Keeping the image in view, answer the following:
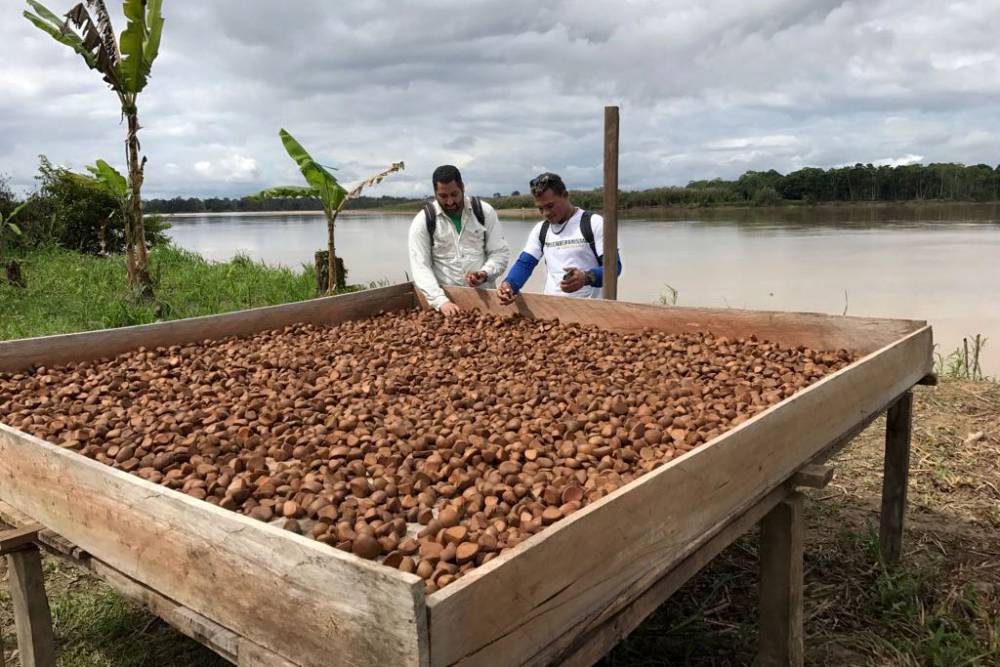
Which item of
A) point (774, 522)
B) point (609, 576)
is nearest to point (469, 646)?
point (609, 576)

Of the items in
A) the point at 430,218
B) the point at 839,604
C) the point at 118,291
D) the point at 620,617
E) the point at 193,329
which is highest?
the point at 430,218

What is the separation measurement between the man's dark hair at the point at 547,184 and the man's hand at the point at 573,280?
0.47 meters

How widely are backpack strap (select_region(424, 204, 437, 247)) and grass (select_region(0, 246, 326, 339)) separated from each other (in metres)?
4.57

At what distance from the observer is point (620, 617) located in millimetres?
1557

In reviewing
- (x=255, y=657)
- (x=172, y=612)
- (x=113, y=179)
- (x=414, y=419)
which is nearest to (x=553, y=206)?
(x=414, y=419)

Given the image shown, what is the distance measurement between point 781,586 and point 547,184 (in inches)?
107

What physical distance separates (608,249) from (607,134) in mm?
809

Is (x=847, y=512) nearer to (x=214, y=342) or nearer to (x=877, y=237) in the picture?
(x=214, y=342)

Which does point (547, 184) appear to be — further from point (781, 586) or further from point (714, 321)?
point (781, 586)

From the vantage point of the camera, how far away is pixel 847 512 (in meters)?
3.91

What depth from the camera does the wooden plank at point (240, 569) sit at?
1.13 metres

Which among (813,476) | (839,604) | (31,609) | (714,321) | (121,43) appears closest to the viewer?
(813,476)

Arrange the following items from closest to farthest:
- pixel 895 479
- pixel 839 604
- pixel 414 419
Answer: pixel 414 419 < pixel 839 604 < pixel 895 479

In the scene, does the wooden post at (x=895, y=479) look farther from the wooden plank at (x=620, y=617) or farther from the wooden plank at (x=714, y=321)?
the wooden plank at (x=620, y=617)
